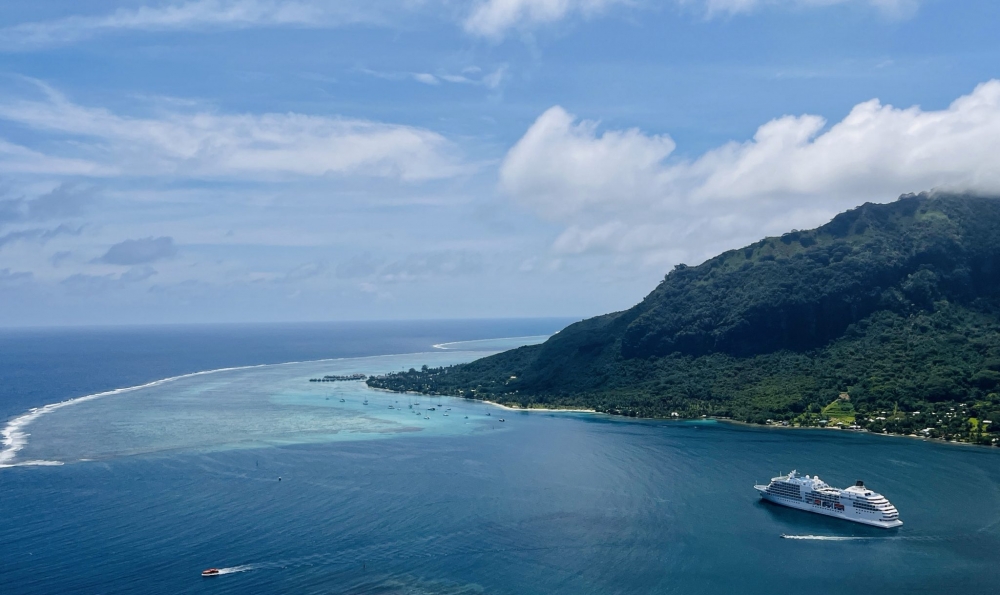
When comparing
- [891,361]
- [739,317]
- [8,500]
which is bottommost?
[8,500]

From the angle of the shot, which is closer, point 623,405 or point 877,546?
point 877,546

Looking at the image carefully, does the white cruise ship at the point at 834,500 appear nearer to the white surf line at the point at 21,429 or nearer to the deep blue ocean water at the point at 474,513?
the deep blue ocean water at the point at 474,513

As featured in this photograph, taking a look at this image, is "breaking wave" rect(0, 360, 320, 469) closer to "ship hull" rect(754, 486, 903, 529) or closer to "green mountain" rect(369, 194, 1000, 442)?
"green mountain" rect(369, 194, 1000, 442)

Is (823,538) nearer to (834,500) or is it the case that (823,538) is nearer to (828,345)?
(834,500)

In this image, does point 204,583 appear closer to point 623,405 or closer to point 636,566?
point 636,566

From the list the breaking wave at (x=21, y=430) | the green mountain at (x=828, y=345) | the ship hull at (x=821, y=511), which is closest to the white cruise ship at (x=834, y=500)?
the ship hull at (x=821, y=511)

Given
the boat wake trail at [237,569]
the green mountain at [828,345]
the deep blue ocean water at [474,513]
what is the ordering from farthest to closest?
the green mountain at [828,345]
the deep blue ocean water at [474,513]
the boat wake trail at [237,569]

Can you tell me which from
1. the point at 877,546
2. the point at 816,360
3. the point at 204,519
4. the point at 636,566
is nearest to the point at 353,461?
the point at 204,519

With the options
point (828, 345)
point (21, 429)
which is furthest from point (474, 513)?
point (828, 345)
